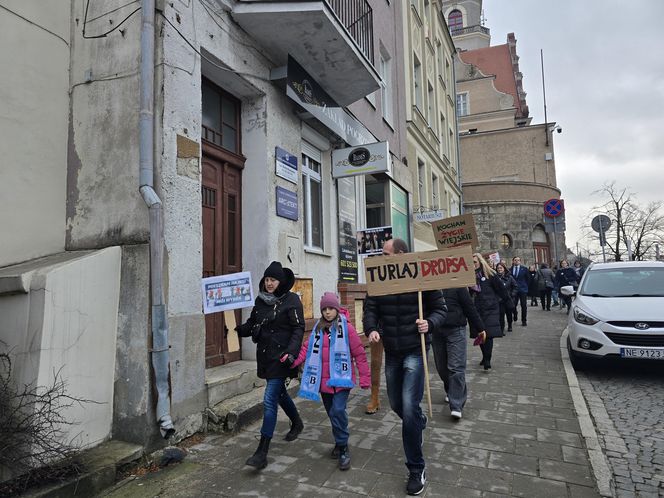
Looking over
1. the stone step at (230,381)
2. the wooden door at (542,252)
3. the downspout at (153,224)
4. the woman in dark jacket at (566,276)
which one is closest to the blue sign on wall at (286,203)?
the stone step at (230,381)

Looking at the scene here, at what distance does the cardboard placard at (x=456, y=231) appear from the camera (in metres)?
7.83

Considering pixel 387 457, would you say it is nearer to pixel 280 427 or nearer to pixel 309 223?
pixel 280 427

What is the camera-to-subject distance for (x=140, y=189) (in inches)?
176

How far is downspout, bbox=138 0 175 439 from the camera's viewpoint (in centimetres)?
432

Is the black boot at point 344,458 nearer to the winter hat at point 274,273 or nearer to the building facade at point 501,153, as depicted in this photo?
the winter hat at point 274,273

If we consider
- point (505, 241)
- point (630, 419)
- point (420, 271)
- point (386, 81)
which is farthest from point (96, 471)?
point (505, 241)

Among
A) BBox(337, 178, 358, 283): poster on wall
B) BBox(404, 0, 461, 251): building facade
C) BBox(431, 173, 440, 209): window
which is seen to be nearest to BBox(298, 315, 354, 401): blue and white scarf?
BBox(337, 178, 358, 283): poster on wall

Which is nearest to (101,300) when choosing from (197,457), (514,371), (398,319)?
(197,457)

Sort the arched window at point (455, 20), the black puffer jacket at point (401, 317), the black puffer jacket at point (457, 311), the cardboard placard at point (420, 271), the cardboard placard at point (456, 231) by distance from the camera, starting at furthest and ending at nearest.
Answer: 1. the arched window at point (455, 20)
2. the cardboard placard at point (456, 231)
3. the black puffer jacket at point (457, 311)
4. the cardboard placard at point (420, 271)
5. the black puffer jacket at point (401, 317)

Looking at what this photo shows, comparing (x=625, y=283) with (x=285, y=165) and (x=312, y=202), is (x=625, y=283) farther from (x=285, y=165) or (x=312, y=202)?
(x=285, y=165)

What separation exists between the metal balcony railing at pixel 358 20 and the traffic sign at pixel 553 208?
6.29m

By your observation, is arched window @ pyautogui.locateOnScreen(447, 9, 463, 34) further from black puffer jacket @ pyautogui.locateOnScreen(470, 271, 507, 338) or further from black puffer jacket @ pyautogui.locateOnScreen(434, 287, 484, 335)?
black puffer jacket @ pyautogui.locateOnScreen(434, 287, 484, 335)

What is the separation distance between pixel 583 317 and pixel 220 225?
533 centimetres

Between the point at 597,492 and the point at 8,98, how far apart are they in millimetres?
6066
